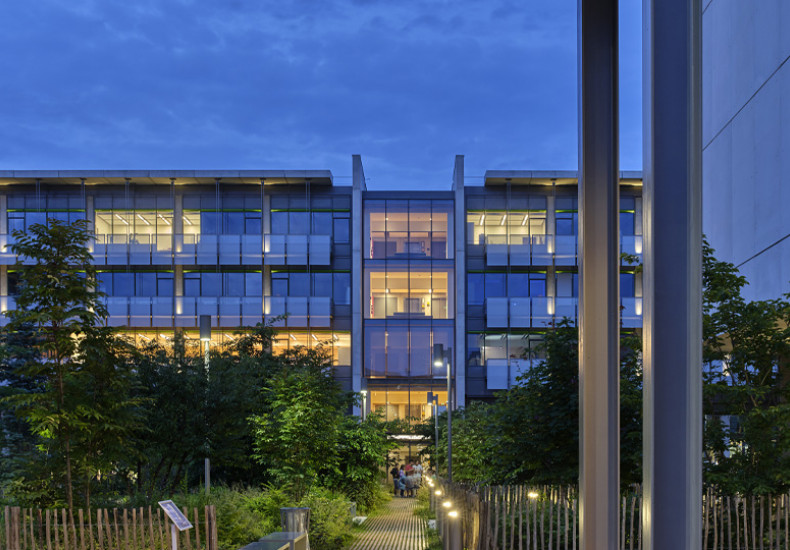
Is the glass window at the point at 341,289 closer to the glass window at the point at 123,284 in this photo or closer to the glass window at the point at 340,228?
the glass window at the point at 340,228

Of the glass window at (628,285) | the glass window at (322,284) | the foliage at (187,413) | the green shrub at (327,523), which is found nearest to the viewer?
the green shrub at (327,523)

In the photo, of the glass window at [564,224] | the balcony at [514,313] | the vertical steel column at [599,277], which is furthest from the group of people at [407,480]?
the vertical steel column at [599,277]

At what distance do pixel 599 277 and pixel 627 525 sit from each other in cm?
1237

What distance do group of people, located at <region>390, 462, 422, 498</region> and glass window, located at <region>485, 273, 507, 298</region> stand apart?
1165cm

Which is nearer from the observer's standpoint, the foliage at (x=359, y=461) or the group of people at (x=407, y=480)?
the foliage at (x=359, y=461)

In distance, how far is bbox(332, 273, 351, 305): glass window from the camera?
51.9 m

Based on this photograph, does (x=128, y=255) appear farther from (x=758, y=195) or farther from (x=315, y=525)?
(x=758, y=195)

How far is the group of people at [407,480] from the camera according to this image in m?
44.0

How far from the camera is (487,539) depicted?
45.2 feet

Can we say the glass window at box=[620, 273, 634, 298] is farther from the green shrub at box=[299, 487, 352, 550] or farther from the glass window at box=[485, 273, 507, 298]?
the green shrub at box=[299, 487, 352, 550]

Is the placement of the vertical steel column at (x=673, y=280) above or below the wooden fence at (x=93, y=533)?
above

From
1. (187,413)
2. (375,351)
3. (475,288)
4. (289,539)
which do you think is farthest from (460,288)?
(289,539)

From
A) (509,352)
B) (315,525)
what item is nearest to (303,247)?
(509,352)

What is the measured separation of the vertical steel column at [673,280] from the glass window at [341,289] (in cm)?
4982
